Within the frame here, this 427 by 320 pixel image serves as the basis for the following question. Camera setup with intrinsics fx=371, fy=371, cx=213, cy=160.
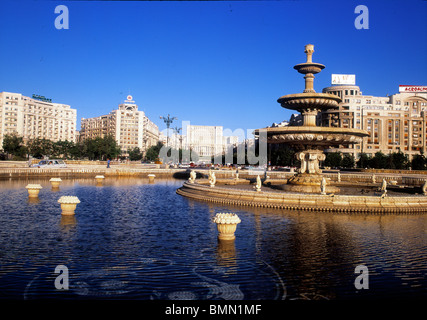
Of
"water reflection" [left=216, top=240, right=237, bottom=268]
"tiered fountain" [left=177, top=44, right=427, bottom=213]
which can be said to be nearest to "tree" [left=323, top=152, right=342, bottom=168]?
"tiered fountain" [left=177, top=44, right=427, bottom=213]

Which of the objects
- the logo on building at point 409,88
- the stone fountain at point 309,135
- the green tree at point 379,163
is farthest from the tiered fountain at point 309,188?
the logo on building at point 409,88

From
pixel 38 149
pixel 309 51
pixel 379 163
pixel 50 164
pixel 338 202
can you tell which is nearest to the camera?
pixel 338 202

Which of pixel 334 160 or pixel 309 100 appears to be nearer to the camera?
pixel 309 100

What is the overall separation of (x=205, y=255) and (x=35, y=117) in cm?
16657

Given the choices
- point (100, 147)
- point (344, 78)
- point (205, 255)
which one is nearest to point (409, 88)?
point (344, 78)

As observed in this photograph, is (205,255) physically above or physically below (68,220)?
below

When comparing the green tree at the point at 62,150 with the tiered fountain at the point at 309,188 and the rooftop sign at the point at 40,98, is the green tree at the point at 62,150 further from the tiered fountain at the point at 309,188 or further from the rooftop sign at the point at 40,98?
the tiered fountain at the point at 309,188

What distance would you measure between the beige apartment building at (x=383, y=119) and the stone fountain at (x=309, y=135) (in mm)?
88993

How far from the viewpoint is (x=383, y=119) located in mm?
118000

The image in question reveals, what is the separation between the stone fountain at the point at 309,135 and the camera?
27.3 m

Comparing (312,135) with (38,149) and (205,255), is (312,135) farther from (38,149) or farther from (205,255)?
(38,149)
